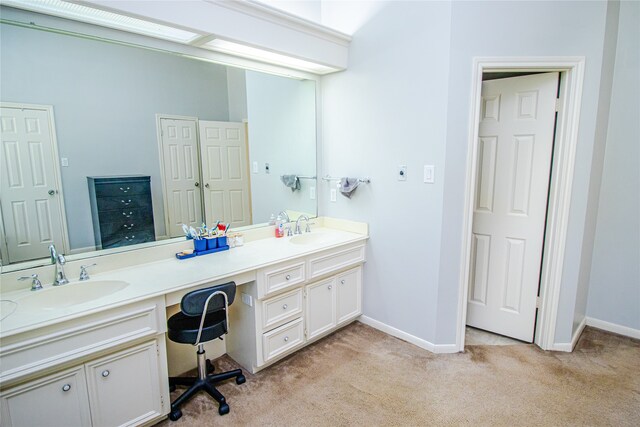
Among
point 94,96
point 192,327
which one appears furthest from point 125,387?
point 94,96

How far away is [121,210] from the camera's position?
209 centimetres

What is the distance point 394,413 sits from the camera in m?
1.96

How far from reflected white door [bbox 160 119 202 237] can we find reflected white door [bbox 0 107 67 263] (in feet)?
1.91

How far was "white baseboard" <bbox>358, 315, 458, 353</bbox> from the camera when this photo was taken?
→ 2549mm

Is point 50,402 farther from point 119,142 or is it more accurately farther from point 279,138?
point 279,138

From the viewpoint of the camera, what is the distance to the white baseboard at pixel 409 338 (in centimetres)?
255

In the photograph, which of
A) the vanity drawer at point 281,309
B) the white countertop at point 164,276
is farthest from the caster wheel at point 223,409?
the white countertop at point 164,276

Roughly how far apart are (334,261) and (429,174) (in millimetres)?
942

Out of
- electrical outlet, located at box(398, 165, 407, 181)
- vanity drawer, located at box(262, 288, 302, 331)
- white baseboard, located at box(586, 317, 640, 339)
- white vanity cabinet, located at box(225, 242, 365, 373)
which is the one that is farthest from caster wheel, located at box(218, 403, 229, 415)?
white baseboard, located at box(586, 317, 640, 339)

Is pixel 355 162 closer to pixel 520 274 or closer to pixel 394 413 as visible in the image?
pixel 520 274

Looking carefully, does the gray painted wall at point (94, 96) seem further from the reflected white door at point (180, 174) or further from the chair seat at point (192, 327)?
the chair seat at point (192, 327)

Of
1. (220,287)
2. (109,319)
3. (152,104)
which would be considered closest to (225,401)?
(220,287)

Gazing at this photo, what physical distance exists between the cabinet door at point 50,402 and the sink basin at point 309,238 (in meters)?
1.60

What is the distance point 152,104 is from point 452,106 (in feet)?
6.30
